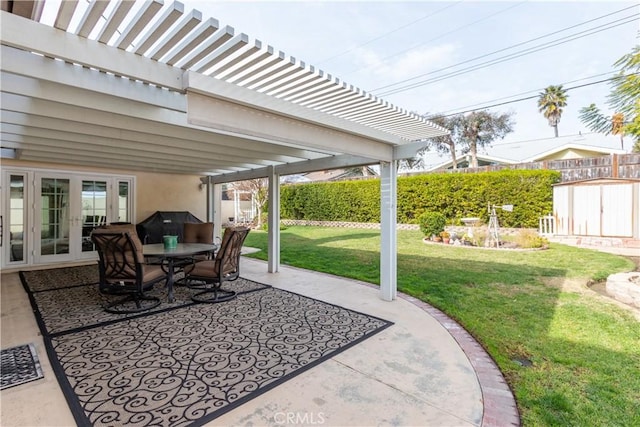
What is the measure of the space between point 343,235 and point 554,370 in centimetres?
1107

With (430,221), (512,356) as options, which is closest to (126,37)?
(512,356)

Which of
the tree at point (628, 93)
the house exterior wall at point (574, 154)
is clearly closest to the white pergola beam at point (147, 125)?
the tree at point (628, 93)

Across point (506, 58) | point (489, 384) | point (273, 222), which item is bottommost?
point (489, 384)

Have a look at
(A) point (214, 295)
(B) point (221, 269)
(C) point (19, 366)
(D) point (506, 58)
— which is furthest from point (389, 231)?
(D) point (506, 58)

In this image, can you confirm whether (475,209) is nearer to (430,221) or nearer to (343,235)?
(430,221)

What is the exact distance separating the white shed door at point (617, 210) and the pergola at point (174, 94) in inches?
376

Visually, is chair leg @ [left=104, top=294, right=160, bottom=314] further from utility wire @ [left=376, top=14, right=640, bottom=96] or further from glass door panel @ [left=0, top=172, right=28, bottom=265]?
utility wire @ [left=376, top=14, right=640, bottom=96]

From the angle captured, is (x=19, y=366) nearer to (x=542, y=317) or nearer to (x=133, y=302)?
(x=133, y=302)

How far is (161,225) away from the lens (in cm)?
887

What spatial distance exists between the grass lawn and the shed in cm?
231

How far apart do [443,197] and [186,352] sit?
12758 millimetres

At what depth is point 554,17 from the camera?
10.8m

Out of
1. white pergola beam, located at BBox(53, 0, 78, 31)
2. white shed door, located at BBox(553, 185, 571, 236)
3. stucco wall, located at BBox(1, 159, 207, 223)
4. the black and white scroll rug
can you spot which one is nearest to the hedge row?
white shed door, located at BBox(553, 185, 571, 236)

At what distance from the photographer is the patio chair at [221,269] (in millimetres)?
4988
